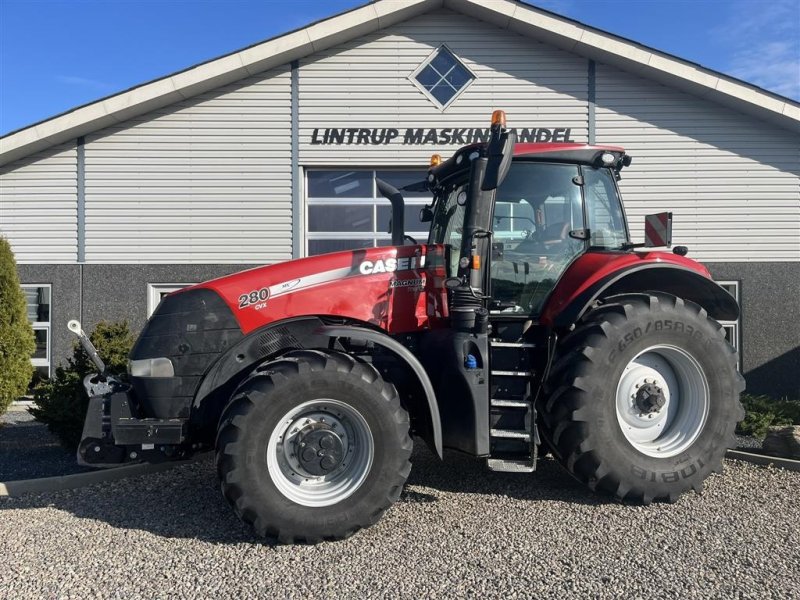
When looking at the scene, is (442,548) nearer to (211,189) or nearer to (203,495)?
(203,495)

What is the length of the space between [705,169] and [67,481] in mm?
9178

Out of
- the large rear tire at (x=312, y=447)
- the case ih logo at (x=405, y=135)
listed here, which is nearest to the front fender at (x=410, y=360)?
the large rear tire at (x=312, y=447)

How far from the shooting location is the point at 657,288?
4.74 m

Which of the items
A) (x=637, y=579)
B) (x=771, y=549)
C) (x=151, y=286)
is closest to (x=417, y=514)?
(x=637, y=579)

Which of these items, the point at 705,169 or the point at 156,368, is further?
the point at 705,169

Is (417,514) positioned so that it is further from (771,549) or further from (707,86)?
(707,86)

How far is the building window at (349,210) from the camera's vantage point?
9094 mm

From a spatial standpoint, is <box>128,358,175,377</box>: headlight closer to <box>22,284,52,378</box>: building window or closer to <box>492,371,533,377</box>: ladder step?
<box>492,371,533,377</box>: ladder step

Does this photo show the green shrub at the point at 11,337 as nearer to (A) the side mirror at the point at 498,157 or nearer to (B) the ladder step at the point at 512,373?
(B) the ladder step at the point at 512,373

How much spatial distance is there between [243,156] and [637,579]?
7.88m

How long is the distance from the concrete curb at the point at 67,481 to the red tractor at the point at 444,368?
1.13 m

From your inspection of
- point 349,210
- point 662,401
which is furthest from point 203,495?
point 349,210

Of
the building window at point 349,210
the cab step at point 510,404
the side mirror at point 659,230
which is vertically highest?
the building window at point 349,210

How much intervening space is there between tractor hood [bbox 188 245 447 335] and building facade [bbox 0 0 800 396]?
193 inches
